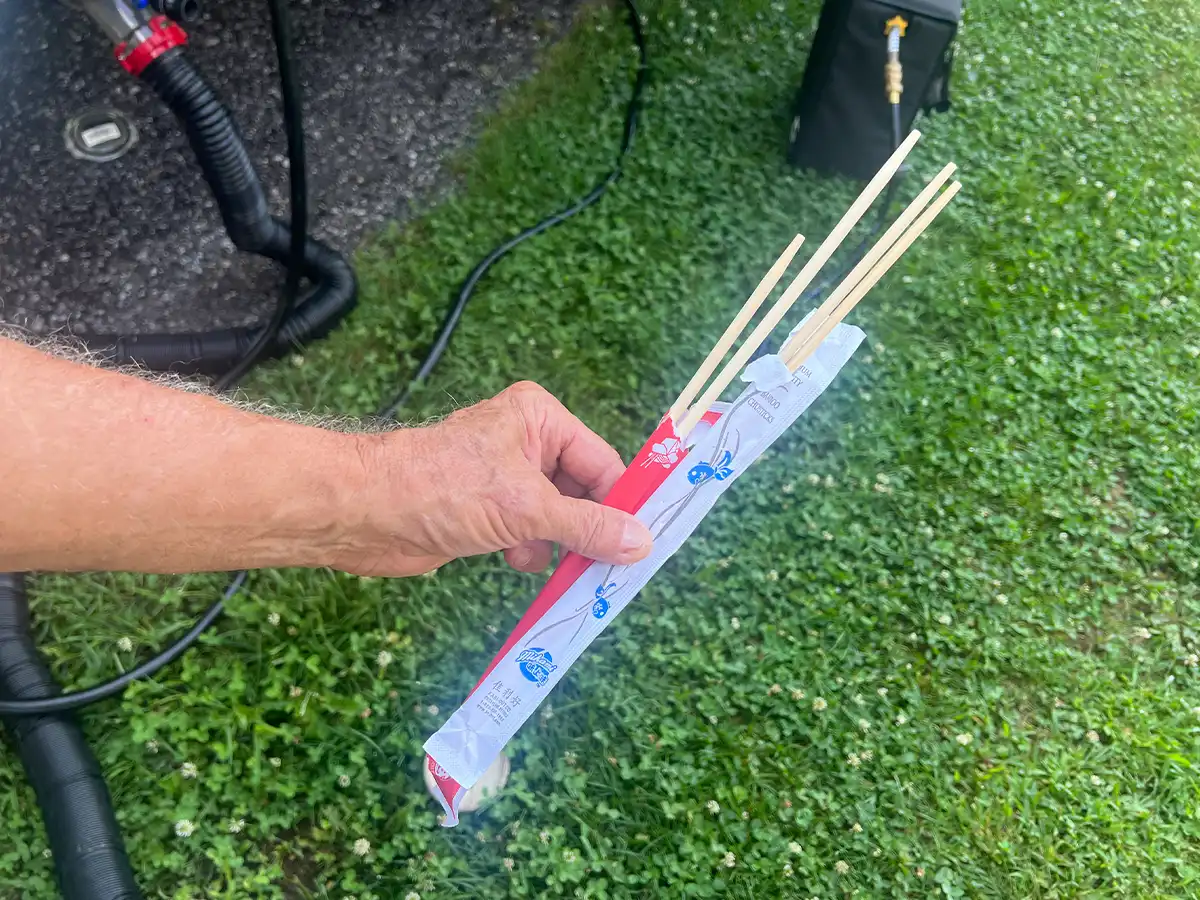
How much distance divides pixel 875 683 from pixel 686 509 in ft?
3.52

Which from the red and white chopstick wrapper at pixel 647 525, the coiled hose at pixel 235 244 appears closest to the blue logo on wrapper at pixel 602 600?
the red and white chopstick wrapper at pixel 647 525

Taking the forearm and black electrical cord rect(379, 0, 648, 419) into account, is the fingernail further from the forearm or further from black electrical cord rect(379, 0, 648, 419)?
black electrical cord rect(379, 0, 648, 419)

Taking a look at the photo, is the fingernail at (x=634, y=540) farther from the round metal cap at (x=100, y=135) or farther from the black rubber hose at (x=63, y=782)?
the round metal cap at (x=100, y=135)

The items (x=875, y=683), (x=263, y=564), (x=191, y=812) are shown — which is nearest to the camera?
(x=263, y=564)

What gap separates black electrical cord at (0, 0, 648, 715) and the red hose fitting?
202 millimetres

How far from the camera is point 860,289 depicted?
1032 millimetres

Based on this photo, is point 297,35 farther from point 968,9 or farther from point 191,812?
point 968,9

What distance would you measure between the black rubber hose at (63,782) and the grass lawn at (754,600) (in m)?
0.06

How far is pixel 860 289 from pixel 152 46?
155cm

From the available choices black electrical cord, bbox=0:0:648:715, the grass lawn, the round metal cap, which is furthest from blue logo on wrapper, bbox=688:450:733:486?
the round metal cap

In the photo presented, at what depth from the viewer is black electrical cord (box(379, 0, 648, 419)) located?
2.16m

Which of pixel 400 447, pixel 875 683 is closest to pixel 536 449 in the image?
pixel 400 447

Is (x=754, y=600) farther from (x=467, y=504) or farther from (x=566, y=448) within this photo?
(x=467, y=504)

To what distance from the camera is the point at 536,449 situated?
130cm
